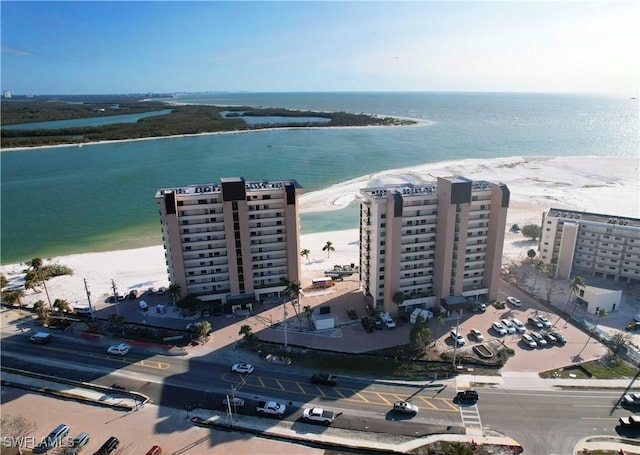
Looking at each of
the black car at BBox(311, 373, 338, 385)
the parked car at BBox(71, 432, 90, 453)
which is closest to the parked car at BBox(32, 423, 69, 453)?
the parked car at BBox(71, 432, 90, 453)

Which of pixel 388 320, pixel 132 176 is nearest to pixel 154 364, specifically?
pixel 388 320

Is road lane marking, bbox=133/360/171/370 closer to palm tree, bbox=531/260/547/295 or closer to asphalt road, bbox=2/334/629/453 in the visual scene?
asphalt road, bbox=2/334/629/453

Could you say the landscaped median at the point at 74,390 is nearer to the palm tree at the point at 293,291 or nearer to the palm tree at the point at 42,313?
the palm tree at the point at 42,313

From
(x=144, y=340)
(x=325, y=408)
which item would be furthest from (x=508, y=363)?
(x=144, y=340)

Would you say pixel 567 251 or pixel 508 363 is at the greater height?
pixel 567 251

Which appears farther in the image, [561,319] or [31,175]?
[31,175]

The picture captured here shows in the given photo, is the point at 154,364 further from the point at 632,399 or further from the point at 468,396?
the point at 632,399

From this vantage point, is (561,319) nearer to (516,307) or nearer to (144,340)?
(516,307)
